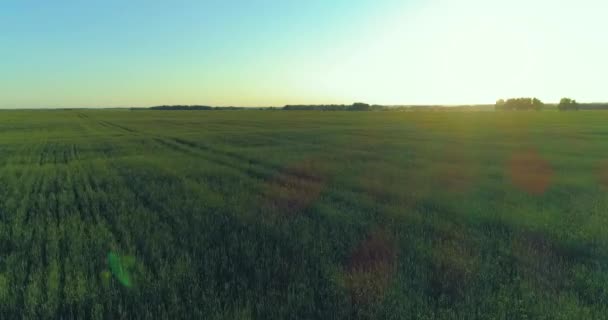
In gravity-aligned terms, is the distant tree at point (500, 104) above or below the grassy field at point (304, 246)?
above

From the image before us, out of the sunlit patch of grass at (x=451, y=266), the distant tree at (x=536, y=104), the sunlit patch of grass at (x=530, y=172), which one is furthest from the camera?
the distant tree at (x=536, y=104)

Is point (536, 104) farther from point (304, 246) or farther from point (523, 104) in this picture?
point (304, 246)

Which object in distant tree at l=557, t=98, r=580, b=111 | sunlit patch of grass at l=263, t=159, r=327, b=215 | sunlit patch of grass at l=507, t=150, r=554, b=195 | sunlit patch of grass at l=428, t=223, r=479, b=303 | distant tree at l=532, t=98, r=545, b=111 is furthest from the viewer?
distant tree at l=532, t=98, r=545, b=111

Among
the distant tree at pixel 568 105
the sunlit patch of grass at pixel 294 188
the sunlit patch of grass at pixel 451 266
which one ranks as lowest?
the sunlit patch of grass at pixel 451 266

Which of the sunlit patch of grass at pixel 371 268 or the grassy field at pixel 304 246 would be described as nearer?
the grassy field at pixel 304 246

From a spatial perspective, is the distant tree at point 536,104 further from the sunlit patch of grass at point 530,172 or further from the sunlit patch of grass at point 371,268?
the sunlit patch of grass at point 371,268

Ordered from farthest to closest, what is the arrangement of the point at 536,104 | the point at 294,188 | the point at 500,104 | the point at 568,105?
1. the point at 500,104
2. the point at 536,104
3. the point at 568,105
4. the point at 294,188

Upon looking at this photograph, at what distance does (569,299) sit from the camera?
438 cm

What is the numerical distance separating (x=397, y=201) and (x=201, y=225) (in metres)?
5.53

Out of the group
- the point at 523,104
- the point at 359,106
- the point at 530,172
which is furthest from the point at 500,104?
the point at 530,172

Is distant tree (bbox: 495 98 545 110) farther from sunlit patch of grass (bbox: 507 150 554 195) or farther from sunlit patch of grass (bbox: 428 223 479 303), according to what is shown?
sunlit patch of grass (bbox: 428 223 479 303)

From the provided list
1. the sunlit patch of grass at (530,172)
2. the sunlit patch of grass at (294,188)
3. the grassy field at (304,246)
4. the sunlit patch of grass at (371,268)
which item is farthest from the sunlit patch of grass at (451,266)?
the sunlit patch of grass at (530,172)

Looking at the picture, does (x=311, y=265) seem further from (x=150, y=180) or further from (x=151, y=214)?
(x=150, y=180)

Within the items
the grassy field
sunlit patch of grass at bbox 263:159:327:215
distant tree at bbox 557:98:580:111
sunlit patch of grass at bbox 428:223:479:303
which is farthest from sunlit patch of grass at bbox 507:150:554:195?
distant tree at bbox 557:98:580:111
